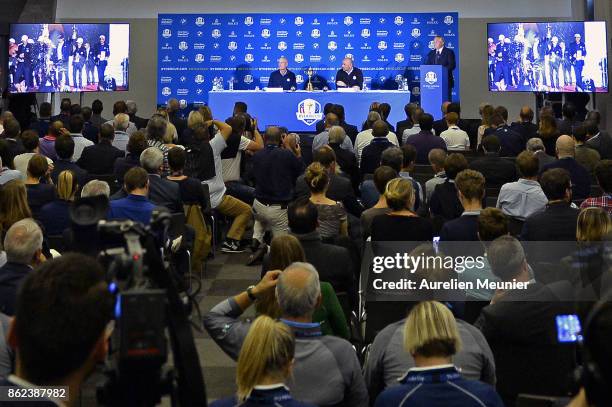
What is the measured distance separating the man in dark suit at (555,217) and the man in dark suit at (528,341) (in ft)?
5.33

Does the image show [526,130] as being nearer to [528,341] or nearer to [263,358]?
[528,341]

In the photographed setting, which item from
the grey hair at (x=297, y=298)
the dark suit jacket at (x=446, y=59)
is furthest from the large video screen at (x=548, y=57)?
the grey hair at (x=297, y=298)

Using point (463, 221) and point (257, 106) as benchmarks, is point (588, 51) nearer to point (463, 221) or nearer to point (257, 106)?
point (257, 106)

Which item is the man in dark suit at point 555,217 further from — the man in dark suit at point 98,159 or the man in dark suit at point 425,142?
the man in dark suit at point 98,159

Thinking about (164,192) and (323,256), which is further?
(164,192)

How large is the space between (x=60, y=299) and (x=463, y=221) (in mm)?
4078

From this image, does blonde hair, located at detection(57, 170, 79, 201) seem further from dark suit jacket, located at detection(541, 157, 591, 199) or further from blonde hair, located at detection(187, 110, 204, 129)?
dark suit jacket, located at detection(541, 157, 591, 199)

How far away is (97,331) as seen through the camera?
1.75 m

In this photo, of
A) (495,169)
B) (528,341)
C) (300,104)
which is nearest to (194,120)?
(495,169)

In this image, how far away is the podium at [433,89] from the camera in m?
14.9

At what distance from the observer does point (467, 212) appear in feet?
18.5

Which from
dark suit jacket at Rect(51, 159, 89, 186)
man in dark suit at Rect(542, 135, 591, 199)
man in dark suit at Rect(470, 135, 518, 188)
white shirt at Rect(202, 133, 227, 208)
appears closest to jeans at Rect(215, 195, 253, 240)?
white shirt at Rect(202, 133, 227, 208)

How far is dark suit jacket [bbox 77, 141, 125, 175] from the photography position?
8.88 metres

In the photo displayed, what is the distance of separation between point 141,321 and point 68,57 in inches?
577
